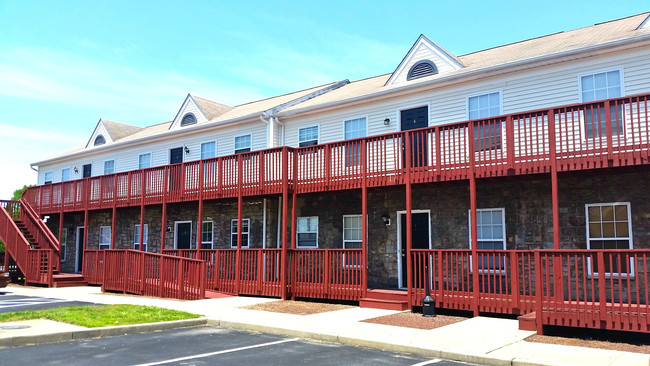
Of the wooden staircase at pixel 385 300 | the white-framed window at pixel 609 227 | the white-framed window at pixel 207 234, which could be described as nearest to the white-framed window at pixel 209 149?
the white-framed window at pixel 207 234

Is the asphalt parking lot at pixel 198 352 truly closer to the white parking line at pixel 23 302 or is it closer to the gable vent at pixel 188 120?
the white parking line at pixel 23 302

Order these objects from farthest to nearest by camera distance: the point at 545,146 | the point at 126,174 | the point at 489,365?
the point at 126,174 < the point at 545,146 < the point at 489,365

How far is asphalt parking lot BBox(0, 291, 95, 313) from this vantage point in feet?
39.4

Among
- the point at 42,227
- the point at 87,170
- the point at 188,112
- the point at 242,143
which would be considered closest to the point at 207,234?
the point at 242,143

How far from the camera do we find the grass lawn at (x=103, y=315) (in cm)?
937

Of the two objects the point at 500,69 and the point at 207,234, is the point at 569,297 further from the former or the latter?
the point at 207,234

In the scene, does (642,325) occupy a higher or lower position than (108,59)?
lower

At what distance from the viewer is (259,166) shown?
15453 millimetres

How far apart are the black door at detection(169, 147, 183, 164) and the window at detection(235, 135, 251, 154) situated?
3294 mm

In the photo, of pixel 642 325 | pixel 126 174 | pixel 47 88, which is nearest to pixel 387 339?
pixel 642 325

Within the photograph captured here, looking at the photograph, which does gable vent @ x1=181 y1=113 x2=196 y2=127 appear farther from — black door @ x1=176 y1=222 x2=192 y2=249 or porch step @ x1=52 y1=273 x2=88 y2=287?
porch step @ x1=52 y1=273 x2=88 y2=287

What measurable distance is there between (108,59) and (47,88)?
9.13m

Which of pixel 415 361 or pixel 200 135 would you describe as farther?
pixel 200 135

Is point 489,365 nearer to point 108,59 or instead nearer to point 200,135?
point 108,59
